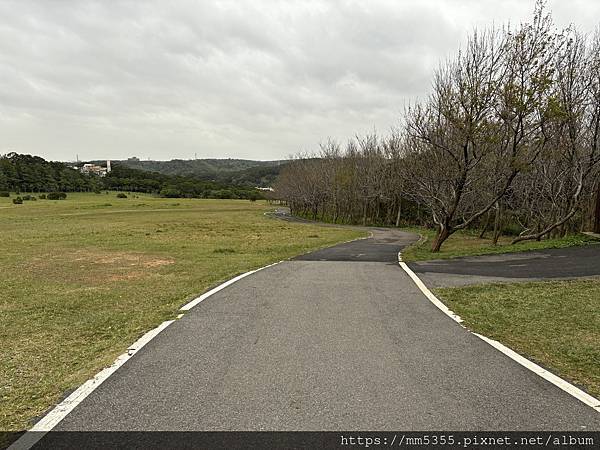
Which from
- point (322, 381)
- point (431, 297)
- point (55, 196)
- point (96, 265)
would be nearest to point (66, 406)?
point (322, 381)

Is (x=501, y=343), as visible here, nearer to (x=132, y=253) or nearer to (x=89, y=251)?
(x=132, y=253)

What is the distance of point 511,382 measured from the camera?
167 inches

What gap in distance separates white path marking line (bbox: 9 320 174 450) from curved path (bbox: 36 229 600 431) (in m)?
0.08

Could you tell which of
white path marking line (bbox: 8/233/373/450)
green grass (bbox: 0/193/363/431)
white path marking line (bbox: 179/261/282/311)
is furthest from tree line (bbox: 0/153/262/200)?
white path marking line (bbox: 8/233/373/450)

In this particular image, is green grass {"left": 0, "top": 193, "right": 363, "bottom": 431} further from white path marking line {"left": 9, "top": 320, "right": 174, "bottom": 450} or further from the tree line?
the tree line

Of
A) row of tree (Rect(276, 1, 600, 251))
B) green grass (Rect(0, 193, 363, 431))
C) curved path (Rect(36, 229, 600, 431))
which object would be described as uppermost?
row of tree (Rect(276, 1, 600, 251))

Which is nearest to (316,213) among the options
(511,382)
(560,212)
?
(560,212)

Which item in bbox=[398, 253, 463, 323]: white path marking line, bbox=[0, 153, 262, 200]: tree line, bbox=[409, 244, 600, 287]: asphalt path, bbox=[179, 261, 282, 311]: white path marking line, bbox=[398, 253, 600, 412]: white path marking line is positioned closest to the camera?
bbox=[398, 253, 600, 412]: white path marking line

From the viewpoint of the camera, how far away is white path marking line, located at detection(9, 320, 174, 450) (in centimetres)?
311

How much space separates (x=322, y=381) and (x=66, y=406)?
7.60 ft

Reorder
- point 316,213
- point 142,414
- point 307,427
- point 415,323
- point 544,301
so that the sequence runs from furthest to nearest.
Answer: point 316,213
point 544,301
point 415,323
point 142,414
point 307,427

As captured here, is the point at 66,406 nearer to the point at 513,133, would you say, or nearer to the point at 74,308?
the point at 74,308

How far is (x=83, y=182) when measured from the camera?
126000 mm

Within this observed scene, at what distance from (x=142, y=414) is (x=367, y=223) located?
53.8 metres
